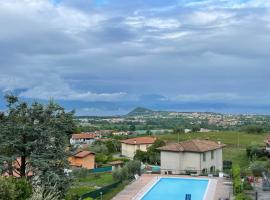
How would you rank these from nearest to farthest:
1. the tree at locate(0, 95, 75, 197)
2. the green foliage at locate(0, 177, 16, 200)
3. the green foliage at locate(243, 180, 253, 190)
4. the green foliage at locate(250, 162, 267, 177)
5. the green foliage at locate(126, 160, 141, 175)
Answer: the green foliage at locate(0, 177, 16, 200)
the tree at locate(0, 95, 75, 197)
the green foliage at locate(243, 180, 253, 190)
the green foliage at locate(250, 162, 267, 177)
the green foliage at locate(126, 160, 141, 175)

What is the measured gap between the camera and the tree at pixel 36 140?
23.2m

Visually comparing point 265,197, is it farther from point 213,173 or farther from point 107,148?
point 107,148

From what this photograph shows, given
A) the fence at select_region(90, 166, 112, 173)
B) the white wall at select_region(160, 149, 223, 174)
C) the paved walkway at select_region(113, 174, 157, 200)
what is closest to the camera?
the paved walkway at select_region(113, 174, 157, 200)

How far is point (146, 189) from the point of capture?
39.2 meters

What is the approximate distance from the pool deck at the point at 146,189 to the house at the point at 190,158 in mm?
3302

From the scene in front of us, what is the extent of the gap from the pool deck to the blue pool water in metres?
0.54

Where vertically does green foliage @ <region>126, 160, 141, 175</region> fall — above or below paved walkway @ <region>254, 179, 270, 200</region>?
above

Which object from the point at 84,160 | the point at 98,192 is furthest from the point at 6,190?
the point at 84,160

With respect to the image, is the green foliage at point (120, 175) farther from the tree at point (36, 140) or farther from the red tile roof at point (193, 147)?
the tree at point (36, 140)

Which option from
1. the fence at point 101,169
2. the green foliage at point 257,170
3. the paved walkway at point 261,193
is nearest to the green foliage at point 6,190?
the paved walkway at point 261,193

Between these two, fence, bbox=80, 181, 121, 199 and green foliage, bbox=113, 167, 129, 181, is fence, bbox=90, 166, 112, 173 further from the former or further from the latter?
fence, bbox=80, 181, 121, 199

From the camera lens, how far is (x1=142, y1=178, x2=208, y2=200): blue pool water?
3716 cm

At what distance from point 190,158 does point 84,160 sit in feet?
41.4

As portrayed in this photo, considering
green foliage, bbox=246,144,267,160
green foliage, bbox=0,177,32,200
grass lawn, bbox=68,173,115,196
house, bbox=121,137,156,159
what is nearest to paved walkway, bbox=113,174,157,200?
grass lawn, bbox=68,173,115,196
